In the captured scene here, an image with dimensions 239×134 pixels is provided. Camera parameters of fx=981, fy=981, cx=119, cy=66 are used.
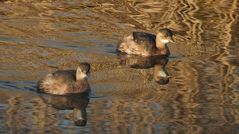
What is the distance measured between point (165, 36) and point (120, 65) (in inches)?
54.3

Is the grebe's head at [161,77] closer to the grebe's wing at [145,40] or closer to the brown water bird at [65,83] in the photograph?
the brown water bird at [65,83]

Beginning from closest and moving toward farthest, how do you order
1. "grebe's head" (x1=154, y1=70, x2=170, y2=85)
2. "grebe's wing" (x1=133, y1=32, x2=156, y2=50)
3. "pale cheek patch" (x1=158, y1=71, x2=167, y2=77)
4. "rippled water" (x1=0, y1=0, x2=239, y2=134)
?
"rippled water" (x1=0, y1=0, x2=239, y2=134), "grebe's head" (x1=154, y1=70, x2=170, y2=85), "pale cheek patch" (x1=158, y1=71, x2=167, y2=77), "grebe's wing" (x1=133, y1=32, x2=156, y2=50)

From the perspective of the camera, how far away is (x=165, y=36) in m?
16.1

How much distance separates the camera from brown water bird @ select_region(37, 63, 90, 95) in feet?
42.6

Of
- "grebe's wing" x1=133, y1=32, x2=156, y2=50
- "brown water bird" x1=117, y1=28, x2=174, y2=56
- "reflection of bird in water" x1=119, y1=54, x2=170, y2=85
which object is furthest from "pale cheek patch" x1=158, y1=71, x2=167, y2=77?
"grebe's wing" x1=133, y1=32, x2=156, y2=50

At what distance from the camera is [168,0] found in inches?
781

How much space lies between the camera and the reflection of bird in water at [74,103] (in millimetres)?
12107

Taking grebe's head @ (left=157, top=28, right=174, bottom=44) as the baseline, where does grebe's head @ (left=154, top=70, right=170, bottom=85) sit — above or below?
below

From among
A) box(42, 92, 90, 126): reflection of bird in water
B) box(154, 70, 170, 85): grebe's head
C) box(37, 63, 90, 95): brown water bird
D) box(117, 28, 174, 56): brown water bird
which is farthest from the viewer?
box(117, 28, 174, 56): brown water bird

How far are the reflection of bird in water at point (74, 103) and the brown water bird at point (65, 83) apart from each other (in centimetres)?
7

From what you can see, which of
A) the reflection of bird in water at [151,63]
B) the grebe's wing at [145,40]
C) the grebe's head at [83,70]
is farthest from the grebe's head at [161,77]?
the grebe's wing at [145,40]

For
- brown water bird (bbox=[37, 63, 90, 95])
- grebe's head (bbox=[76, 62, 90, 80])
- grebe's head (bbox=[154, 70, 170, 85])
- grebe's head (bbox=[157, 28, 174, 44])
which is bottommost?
grebe's head (bbox=[154, 70, 170, 85])

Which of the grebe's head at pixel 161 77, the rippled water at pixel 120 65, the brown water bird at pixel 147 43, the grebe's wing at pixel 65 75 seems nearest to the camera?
the rippled water at pixel 120 65

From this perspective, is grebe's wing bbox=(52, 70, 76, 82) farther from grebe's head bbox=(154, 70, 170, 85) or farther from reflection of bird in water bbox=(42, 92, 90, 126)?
grebe's head bbox=(154, 70, 170, 85)
